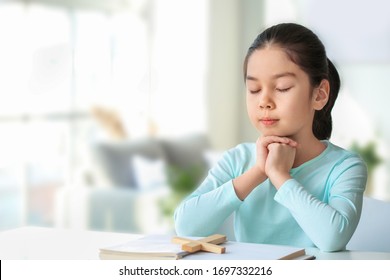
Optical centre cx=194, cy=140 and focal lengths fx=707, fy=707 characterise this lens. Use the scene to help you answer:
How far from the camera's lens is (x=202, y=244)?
87 centimetres

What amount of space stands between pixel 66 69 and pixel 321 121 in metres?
2.85

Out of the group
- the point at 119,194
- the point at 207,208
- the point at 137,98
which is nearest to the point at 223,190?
the point at 207,208

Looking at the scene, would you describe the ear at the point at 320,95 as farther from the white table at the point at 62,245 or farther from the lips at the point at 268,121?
the white table at the point at 62,245

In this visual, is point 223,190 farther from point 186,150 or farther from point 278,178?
point 186,150

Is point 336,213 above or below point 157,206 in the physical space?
above

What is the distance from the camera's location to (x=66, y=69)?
381 centimetres

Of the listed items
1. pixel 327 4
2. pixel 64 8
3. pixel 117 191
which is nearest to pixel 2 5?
pixel 64 8

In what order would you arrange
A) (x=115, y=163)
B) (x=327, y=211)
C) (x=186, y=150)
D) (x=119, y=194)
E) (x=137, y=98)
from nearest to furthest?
(x=327, y=211), (x=119, y=194), (x=115, y=163), (x=186, y=150), (x=137, y=98)

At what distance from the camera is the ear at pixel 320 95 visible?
1053mm

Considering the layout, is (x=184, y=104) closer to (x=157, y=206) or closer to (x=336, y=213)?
(x=157, y=206)

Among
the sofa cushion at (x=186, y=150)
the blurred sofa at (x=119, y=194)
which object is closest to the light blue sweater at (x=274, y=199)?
the blurred sofa at (x=119, y=194)

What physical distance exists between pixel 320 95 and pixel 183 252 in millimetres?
359

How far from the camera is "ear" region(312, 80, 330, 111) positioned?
1.05m

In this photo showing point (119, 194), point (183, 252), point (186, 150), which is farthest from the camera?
point (186, 150)
